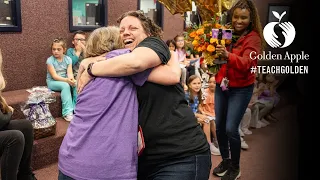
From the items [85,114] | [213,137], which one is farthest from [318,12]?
[213,137]

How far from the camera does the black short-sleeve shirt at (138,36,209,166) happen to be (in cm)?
119

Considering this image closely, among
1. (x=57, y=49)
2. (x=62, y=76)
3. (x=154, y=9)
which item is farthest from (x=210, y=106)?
(x=154, y=9)

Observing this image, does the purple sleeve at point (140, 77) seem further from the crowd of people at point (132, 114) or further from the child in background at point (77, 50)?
the child in background at point (77, 50)

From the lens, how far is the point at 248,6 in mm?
1711

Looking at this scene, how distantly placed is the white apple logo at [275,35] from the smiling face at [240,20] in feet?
1.31

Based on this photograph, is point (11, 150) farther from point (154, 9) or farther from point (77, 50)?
point (154, 9)

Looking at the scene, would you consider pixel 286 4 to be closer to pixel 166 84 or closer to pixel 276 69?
pixel 276 69

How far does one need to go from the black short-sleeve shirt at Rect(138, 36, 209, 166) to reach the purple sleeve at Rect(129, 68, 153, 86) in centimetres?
3

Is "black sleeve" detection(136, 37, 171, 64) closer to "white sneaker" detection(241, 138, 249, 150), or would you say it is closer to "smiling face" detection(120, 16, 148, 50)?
"smiling face" detection(120, 16, 148, 50)

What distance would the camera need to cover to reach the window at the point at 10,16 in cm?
310

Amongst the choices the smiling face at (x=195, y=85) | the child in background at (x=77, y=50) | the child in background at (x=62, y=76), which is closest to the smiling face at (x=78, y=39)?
the child in background at (x=77, y=50)

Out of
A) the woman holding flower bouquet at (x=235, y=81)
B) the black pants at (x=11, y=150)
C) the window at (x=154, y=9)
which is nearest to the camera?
the woman holding flower bouquet at (x=235, y=81)

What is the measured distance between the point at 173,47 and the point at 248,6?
2.86 metres

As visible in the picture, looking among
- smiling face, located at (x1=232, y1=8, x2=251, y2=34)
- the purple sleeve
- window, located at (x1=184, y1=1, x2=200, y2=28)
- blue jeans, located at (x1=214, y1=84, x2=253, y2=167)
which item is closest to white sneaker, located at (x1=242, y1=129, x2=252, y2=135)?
blue jeans, located at (x1=214, y1=84, x2=253, y2=167)
